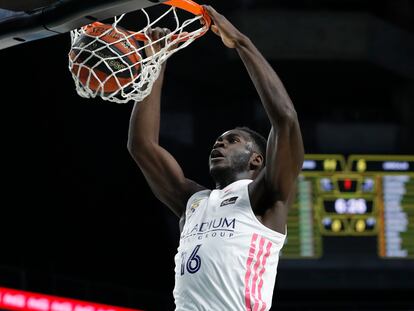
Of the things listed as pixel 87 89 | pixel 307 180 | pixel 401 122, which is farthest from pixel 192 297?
pixel 401 122

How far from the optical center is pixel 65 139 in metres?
10.5

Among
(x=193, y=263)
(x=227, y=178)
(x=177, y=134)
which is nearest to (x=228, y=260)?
(x=193, y=263)

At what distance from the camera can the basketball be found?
3443mm

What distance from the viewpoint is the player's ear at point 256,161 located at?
3.73m

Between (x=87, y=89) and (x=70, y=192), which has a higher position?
(x=70, y=192)

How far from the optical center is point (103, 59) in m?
3.42

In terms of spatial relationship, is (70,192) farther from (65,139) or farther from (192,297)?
(192,297)

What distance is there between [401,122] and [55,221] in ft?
13.8

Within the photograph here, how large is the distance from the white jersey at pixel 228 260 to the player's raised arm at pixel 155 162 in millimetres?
296

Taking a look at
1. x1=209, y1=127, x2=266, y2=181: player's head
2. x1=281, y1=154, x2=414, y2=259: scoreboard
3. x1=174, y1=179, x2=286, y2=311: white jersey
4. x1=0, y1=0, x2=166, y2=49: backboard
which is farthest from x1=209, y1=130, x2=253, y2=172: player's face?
x1=281, y1=154, x2=414, y2=259: scoreboard

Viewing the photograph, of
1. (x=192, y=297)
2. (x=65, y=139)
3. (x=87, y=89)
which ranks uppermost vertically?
(x=65, y=139)

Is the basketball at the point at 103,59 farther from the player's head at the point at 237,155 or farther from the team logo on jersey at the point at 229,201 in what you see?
the team logo on jersey at the point at 229,201

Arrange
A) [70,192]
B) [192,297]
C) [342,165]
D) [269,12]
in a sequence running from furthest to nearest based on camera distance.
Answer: [70,192] → [269,12] → [342,165] → [192,297]

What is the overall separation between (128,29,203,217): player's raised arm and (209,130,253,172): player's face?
20 centimetres
